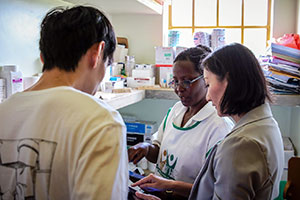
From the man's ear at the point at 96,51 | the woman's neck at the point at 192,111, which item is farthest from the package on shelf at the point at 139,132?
the man's ear at the point at 96,51

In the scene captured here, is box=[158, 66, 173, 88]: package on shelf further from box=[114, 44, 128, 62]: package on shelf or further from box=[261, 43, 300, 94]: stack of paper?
box=[261, 43, 300, 94]: stack of paper

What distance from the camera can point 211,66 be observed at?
1.07m

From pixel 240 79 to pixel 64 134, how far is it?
2.05 feet

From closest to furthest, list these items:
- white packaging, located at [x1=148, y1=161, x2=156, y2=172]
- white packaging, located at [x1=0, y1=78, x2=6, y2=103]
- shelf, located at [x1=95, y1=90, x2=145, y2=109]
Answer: white packaging, located at [x1=0, y1=78, x2=6, y2=103] → shelf, located at [x1=95, y1=90, x2=145, y2=109] → white packaging, located at [x1=148, y1=161, x2=156, y2=172]

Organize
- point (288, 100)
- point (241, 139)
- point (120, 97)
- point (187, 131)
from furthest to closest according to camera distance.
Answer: point (288, 100) → point (120, 97) → point (187, 131) → point (241, 139)

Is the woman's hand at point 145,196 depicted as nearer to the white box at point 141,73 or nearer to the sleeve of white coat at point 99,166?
the sleeve of white coat at point 99,166

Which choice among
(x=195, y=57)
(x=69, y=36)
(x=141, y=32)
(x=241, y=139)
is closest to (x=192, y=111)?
(x=195, y=57)

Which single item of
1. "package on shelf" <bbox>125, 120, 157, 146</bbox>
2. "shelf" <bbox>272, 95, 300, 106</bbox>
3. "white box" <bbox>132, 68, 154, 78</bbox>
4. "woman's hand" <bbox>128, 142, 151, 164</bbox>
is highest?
"white box" <bbox>132, 68, 154, 78</bbox>

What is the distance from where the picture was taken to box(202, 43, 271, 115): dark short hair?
3.22 feet

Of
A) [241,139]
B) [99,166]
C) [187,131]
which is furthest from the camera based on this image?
[187,131]

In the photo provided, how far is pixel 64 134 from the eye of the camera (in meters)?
0.61

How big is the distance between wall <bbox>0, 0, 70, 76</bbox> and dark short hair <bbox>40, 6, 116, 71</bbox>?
36.6 inches

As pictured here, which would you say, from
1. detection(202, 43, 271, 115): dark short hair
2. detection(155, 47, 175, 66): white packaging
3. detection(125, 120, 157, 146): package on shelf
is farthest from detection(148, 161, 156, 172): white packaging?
detection(202, 43, 271, 115): dark short hair

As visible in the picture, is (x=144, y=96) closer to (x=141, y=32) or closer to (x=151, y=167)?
(x=151, y=167)
